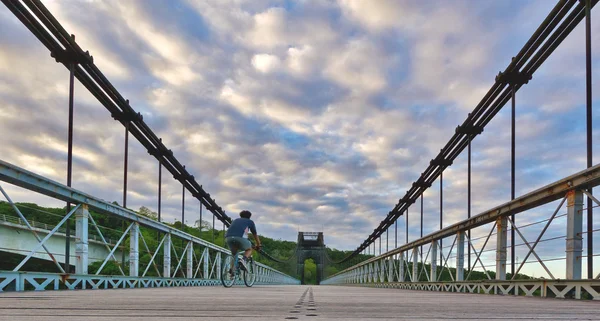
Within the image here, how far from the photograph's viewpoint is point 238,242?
314 inches

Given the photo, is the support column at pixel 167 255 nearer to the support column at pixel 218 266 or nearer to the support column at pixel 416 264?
the support column at pixel 416 264

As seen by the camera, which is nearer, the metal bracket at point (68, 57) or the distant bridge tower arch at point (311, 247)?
the metal bracket at point (68, 57)

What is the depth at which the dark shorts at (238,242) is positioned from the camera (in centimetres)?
793

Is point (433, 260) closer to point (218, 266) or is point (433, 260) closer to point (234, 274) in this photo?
point (234, 274)

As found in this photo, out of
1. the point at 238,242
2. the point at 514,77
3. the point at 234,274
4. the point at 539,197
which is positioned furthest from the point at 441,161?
the point at 539,197

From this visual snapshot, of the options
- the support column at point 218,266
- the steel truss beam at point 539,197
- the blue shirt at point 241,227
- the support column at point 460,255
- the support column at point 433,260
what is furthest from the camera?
the support column at point 218,266

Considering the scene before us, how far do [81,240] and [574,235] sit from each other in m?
4.54

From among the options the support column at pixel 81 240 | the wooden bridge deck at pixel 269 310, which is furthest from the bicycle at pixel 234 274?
the wooden bridge deck at pixel 269 310

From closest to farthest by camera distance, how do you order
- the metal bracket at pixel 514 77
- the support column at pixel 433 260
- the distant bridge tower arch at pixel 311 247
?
the support column at pixel 433 260
the metal bracket at pixel 514 77
the distant bridge tower arch at pixel 311 247

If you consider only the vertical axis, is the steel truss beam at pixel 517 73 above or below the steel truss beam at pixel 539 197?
A: above

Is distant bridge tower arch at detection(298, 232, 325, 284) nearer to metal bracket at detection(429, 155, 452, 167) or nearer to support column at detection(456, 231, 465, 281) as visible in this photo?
metal bracket at detection(429, 155, 452, 167)

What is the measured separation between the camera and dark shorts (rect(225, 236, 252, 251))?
7.93 meters

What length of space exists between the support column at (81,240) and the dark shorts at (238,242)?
298cm

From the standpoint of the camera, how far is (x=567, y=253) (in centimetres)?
375
